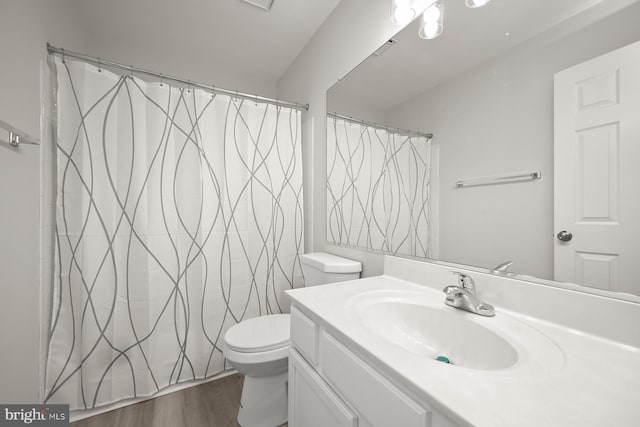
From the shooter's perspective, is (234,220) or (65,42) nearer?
(65,42)

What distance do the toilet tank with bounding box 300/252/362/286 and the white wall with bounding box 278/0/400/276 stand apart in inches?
2.1

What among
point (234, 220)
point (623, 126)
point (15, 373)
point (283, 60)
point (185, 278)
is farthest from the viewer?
point (283, 60)

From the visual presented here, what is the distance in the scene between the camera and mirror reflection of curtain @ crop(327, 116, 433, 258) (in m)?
1.06

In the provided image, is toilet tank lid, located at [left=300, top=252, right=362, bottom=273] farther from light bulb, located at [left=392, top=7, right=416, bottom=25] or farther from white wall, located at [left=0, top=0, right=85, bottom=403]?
white wall, located at [left=0, top=0, right=85, bottom=403]

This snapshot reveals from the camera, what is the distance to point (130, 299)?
1397 mm

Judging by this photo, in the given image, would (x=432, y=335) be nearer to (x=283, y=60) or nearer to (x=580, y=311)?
(x=580, y=311)

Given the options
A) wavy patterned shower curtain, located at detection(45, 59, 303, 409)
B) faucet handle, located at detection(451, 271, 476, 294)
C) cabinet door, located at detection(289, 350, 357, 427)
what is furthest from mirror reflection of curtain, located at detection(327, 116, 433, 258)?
cabinet door, located at detection(289, 350, 357, 427)

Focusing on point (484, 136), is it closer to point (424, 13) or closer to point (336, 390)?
point (424, 13)

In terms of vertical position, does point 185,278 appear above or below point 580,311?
below

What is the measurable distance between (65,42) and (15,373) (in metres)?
1.66

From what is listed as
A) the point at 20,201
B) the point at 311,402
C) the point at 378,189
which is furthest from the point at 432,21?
the point at 20,201

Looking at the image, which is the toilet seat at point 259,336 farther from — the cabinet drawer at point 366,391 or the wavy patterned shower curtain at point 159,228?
the cabinet drawer at point 366,391

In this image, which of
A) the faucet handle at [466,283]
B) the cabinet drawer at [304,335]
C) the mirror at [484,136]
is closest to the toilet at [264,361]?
the mirror at [484,136]

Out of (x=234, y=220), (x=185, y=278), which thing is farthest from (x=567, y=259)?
(x=185, y=278)
